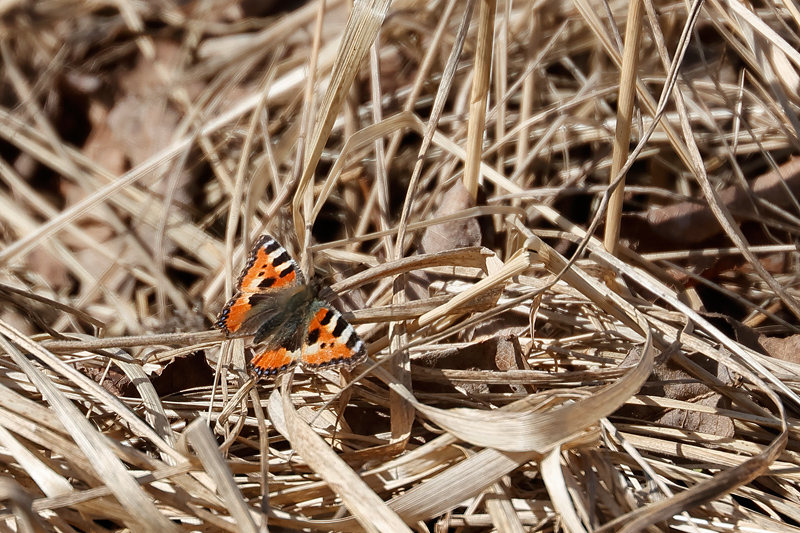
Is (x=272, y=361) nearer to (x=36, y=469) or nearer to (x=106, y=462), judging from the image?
(x=106, y=462)

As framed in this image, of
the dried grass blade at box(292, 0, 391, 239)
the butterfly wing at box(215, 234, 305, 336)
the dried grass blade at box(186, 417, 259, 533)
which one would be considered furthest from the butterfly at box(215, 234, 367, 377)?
the dried grass blade at box(292, 0, 391, 239)

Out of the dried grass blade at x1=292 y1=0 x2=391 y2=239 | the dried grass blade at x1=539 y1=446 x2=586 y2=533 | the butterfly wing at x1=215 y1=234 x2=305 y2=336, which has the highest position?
the dried grass blade at x1=292 y1=0 x2=391 y2=239

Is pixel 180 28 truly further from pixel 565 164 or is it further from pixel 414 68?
pixel 565 164

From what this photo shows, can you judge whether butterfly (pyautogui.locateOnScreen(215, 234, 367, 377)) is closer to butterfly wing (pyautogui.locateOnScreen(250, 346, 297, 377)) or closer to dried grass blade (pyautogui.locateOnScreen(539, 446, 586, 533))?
butterfly wing (pyautogui.locateOnScreen(250, 346, 297, 377))

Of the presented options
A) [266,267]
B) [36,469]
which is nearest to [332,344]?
[266,267]

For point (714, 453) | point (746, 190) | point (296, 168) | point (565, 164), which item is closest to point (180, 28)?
point (296, 168)

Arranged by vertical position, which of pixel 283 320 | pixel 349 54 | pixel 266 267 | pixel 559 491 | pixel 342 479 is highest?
pixel 349 54
